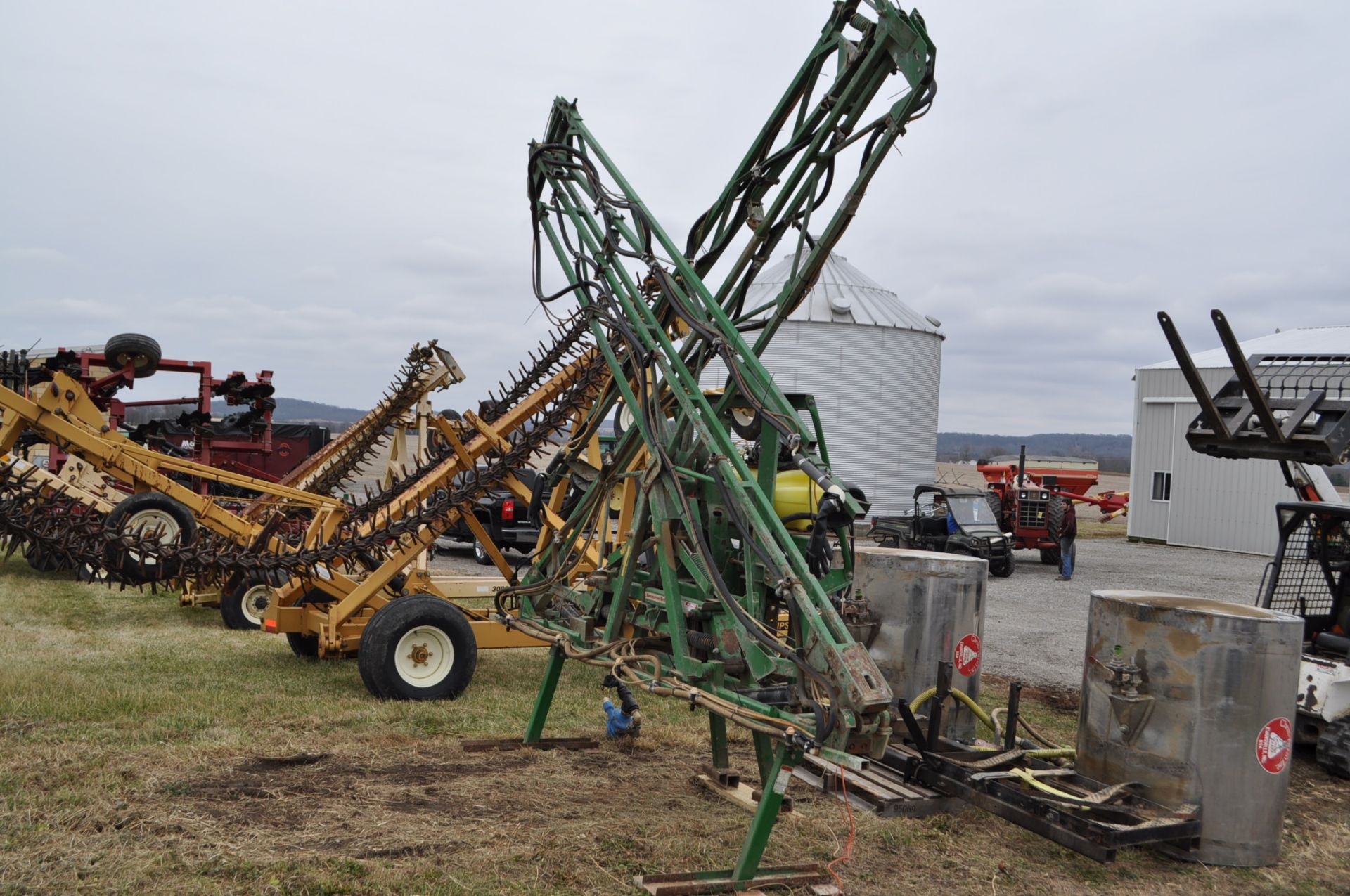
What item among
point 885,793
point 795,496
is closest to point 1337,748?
point 885,793

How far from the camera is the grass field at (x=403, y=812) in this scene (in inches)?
185

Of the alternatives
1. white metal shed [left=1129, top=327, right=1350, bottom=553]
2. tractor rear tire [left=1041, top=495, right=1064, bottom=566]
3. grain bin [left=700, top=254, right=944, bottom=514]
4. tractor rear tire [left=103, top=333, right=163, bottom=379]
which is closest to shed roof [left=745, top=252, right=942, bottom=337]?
grain bin [left=700, top=254, right=944, bottom=514]

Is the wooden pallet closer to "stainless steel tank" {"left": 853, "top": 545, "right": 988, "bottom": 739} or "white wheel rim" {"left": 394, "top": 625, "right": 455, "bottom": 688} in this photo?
"stainless steel tank" {"left": 853, "top": 545, "right": 988, "bottom": 739}

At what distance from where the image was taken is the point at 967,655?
7.10 meters

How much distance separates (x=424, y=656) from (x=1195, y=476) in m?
24.1

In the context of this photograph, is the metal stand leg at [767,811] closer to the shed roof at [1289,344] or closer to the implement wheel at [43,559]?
the implement wheel at [43,559]

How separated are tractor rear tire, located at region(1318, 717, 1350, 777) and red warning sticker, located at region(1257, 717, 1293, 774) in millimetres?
2183

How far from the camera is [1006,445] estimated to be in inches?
5089

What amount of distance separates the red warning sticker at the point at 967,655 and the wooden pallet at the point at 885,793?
936 millimetres

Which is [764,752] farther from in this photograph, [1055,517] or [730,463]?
[1055,517]

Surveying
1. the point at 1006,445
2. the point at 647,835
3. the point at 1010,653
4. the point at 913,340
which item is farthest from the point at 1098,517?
the point at 1006,445

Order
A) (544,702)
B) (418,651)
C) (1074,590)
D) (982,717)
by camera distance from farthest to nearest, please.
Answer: (1074,590)
(418,651)
(544,702)
(982,717)

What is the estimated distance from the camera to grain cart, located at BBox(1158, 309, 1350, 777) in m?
6.55

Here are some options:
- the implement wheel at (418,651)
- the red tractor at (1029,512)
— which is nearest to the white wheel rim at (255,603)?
the implement wheel at (418,651)
